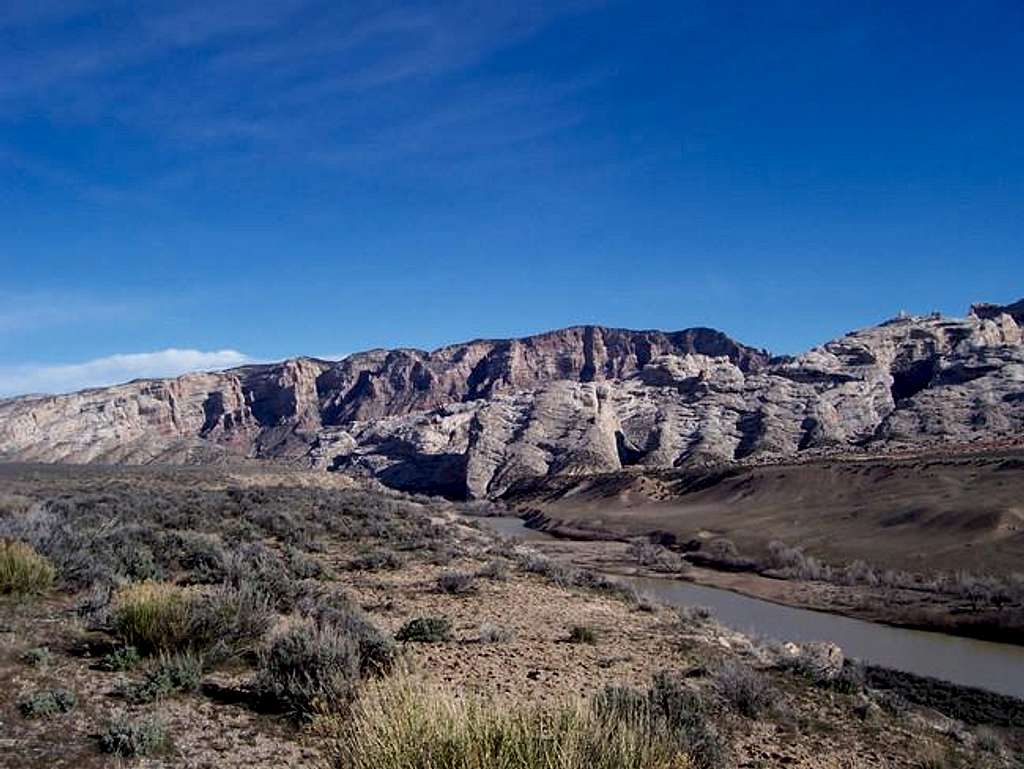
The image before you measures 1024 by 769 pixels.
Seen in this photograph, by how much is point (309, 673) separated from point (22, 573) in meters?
5.70

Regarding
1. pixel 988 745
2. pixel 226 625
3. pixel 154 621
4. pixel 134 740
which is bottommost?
pixel 988 745

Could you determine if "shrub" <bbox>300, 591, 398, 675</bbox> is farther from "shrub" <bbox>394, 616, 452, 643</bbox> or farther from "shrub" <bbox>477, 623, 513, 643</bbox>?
"shrub" <bbox>477, 623, 513, 643</bbox>

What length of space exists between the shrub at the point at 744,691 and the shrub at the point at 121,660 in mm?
6399

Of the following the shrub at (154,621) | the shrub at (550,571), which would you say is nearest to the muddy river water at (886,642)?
the shrub at (550,571)

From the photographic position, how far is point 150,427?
131125 millimetres

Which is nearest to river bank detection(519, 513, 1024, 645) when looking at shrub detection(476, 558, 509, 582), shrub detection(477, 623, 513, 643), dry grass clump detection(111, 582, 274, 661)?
shrub detection(476, 558, 509, 582)

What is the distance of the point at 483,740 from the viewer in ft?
11.9

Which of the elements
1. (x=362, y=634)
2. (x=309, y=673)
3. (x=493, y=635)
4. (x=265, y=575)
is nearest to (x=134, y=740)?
(x=309, y=673)

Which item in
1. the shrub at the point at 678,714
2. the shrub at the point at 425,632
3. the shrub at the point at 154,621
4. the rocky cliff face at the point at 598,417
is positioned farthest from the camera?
the rocky cliff face at the point at 598,417

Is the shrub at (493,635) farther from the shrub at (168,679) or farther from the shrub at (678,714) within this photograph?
the shrub at (168,679)

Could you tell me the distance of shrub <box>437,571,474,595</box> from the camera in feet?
48.0

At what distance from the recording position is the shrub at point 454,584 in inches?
576

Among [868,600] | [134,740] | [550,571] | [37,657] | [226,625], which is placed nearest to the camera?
[134,740]

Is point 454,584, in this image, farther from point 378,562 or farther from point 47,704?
point 47,704
